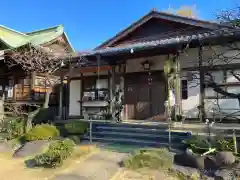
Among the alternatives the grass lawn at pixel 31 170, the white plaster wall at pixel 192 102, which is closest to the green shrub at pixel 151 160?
the grass lawn at pixel 31 170

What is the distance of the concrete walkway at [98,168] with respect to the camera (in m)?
4.76

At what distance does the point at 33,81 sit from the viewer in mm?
14086

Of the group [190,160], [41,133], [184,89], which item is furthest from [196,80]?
[41,133]

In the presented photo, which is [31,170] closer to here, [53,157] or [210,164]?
[53,157]

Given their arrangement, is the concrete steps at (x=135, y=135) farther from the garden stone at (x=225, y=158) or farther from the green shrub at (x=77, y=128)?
the garden stone at (x=225, y=158)

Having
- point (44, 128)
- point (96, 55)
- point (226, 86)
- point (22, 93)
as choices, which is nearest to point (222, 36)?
point (226, 86)

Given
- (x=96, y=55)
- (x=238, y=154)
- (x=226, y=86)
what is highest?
(x=96, y=55)

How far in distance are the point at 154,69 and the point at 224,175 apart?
21.9ft

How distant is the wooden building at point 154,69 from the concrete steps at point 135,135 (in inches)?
77.6

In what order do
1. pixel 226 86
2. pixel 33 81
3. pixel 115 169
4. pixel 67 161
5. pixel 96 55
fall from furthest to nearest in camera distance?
pixel 33 81
pixel 96 55
pixel 226 86
pixel 67 161
pixel 115 169

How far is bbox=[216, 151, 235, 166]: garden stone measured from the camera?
4.76m

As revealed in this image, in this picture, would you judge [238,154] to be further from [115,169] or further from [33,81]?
[33,81]

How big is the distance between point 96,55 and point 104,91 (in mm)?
2881

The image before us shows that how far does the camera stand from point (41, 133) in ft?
25.7
